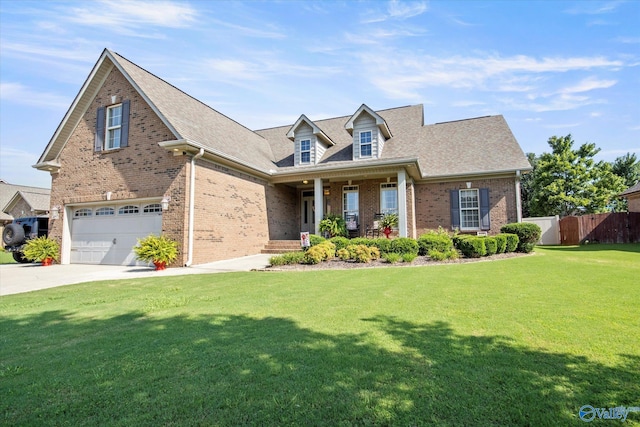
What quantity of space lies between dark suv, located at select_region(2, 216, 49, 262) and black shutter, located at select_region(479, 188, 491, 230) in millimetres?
21564

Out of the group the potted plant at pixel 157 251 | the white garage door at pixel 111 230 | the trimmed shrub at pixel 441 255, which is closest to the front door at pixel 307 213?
the white garage door at pixel 111 230

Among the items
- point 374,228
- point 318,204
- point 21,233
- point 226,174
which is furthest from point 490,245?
point 21,233

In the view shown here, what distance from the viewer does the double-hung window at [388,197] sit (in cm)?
1572

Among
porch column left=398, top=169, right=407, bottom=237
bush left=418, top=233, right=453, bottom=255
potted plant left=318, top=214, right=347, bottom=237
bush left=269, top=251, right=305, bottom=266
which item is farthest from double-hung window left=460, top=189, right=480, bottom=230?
bush left=269, top=251, right=305, bottom=266

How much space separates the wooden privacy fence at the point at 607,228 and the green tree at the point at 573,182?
26.3ft

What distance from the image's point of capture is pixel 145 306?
18.1 feet

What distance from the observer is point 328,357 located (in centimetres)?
308

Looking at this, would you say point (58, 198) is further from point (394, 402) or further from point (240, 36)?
point (394, 402)

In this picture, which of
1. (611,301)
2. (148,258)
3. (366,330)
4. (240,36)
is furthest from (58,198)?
(611,301)

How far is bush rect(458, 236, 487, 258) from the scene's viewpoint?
35.4 feet

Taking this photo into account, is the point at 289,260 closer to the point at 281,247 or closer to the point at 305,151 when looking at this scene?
the point at 281,247

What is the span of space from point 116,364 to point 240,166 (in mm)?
11311

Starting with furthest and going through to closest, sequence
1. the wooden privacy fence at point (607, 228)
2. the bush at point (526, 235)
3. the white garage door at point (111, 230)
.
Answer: the wooden privacy fence at point (607, 228) < the white garage door at point (111, 230) < the bush at point (526, 235)

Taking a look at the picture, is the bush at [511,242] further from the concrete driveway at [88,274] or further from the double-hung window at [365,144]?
the concrete driveway at [88,274]
